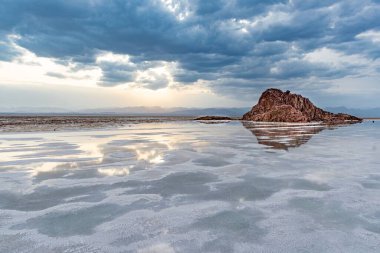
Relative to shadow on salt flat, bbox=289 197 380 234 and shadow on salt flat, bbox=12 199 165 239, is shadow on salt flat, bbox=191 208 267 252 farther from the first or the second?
shadow on salt flat, bbox=12 199 165 239

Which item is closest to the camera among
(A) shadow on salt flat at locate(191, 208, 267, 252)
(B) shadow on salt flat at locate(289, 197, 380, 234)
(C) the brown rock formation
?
(A) shadow on salt flat at locate(191, 208, 267, 252)

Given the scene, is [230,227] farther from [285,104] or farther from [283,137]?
[285,104]

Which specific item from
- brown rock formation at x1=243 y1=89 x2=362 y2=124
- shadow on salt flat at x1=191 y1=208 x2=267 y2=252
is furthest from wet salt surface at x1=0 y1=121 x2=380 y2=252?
brown rock formation at x1=243 y1=89 x2=362 y2=124

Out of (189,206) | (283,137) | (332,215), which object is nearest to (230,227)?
(189,206)

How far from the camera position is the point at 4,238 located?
431 cm

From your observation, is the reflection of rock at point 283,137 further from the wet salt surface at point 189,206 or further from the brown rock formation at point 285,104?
the brown rock formation at point 285,104

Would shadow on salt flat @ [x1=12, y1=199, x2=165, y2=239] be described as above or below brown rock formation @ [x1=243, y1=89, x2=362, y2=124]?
below

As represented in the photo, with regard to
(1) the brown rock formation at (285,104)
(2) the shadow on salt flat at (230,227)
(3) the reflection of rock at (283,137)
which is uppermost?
(1) the brown rock formation at (285,104)

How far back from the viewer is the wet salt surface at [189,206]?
165 inches

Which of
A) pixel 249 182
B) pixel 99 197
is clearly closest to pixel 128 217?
pixel 99 197

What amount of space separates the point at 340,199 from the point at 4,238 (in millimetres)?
6385

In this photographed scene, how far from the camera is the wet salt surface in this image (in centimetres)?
419

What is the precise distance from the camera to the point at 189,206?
5.79m

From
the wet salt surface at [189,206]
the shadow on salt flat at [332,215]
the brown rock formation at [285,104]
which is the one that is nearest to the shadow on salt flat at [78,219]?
the wet salt surface at [189,206]
